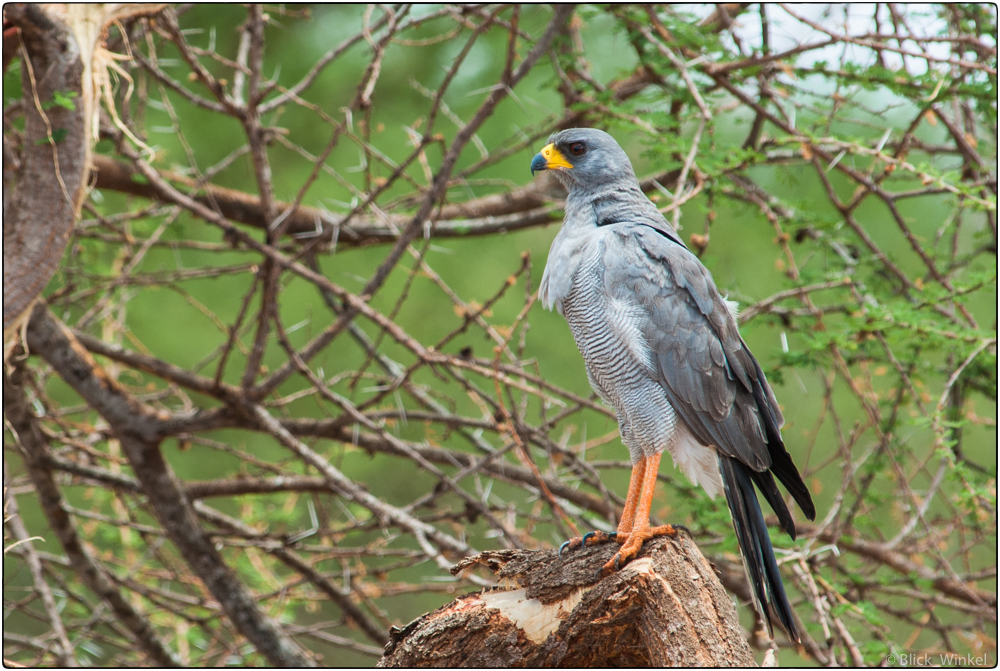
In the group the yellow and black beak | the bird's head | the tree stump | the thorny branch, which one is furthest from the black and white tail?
the yellow and black beak

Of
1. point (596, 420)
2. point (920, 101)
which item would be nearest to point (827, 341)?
point (920, 101)

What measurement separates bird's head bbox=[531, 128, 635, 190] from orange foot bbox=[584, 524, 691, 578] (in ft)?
4.25

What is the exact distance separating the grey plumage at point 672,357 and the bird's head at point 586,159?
262 millimetres

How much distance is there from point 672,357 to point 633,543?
65 centimetres

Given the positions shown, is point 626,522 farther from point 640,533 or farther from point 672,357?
point 672,357

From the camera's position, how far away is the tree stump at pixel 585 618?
2189 millimetres

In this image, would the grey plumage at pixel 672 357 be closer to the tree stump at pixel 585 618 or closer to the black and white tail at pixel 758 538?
the black and white tail at pixel 758 538

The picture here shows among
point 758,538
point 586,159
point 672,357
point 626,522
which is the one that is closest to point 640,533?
point 626,522

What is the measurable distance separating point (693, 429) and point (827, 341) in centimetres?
96

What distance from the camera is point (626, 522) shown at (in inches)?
107

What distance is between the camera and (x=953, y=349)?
348cm

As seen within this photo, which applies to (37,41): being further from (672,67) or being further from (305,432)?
(672,67)

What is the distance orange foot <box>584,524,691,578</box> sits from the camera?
2.37 meters

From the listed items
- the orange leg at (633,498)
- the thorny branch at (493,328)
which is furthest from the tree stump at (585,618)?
the thorny branch at (493,328)
